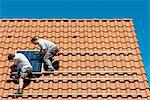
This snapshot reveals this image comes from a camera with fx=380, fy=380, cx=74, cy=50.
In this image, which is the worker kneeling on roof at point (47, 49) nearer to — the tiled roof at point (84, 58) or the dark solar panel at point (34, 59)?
the dark solar panel at point (34, 59)

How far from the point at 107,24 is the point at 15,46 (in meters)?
3.73

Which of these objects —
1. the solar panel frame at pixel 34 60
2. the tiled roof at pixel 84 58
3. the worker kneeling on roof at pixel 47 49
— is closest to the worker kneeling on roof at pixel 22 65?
the solar panel frame at pixel 34 60

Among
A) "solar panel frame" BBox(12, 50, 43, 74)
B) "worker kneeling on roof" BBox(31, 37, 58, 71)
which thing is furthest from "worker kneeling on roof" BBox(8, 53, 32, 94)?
"worker kneeling on roof" BBox(31, 37, 58, 71)

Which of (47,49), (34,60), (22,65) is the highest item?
(47,49)

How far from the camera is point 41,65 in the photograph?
40.2 feet

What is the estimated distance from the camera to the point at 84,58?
1275 centimetres

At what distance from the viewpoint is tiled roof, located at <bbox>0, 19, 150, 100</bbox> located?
11.3m

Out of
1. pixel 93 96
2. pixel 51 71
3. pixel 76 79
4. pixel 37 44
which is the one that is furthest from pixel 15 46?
pixel 93 96

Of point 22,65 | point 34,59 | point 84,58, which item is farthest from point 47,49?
point 84,58

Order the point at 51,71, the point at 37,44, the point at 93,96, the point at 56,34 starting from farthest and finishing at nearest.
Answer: the point at 56,34 → the point at 37,44 → the point at 51,71 → the point at 93,96

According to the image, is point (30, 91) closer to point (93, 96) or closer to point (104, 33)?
point (93, 96)

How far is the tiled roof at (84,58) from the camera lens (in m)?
11.3

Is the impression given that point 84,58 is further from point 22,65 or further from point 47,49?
point 22,65

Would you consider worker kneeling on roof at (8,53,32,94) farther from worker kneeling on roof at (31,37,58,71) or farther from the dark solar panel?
worker kneeling on roof at (31,37,58,71)
